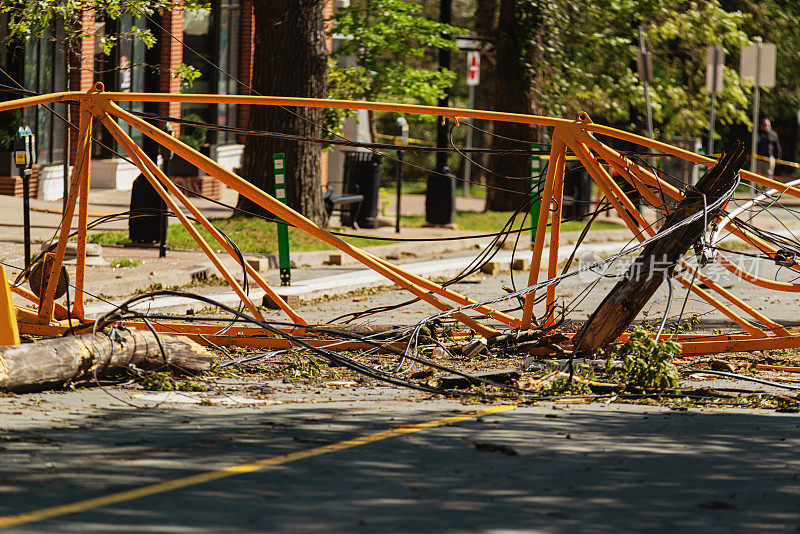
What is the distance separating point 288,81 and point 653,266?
1023 cm

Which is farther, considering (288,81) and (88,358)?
(288,81)

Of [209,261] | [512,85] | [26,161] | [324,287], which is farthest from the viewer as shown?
[512,85]

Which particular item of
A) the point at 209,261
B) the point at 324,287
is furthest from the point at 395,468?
the point at 209,261

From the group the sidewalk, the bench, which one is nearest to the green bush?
the sidewalk

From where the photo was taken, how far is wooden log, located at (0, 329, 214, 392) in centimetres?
770

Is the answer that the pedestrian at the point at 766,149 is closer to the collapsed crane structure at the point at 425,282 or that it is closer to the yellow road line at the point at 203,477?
the collapsed crane structure at the point at 425,282

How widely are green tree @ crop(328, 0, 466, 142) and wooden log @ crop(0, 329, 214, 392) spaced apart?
1228 cm

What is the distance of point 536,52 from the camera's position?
2531cm

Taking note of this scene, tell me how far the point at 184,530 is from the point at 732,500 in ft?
8.50

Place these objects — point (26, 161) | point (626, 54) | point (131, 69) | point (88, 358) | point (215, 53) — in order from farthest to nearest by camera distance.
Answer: point (215, 53) → point (626, 54) → point (131, 69) → point (26, 161) → point (88, 358)

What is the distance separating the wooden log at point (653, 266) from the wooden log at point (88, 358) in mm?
2960

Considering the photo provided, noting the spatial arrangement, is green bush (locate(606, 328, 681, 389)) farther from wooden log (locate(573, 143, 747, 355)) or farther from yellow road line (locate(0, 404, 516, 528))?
yellow road line (locate(0, 404, 516, 528))

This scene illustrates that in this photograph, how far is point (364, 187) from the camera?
21094 millimetres

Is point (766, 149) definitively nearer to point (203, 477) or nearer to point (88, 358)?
point (88, 358)
